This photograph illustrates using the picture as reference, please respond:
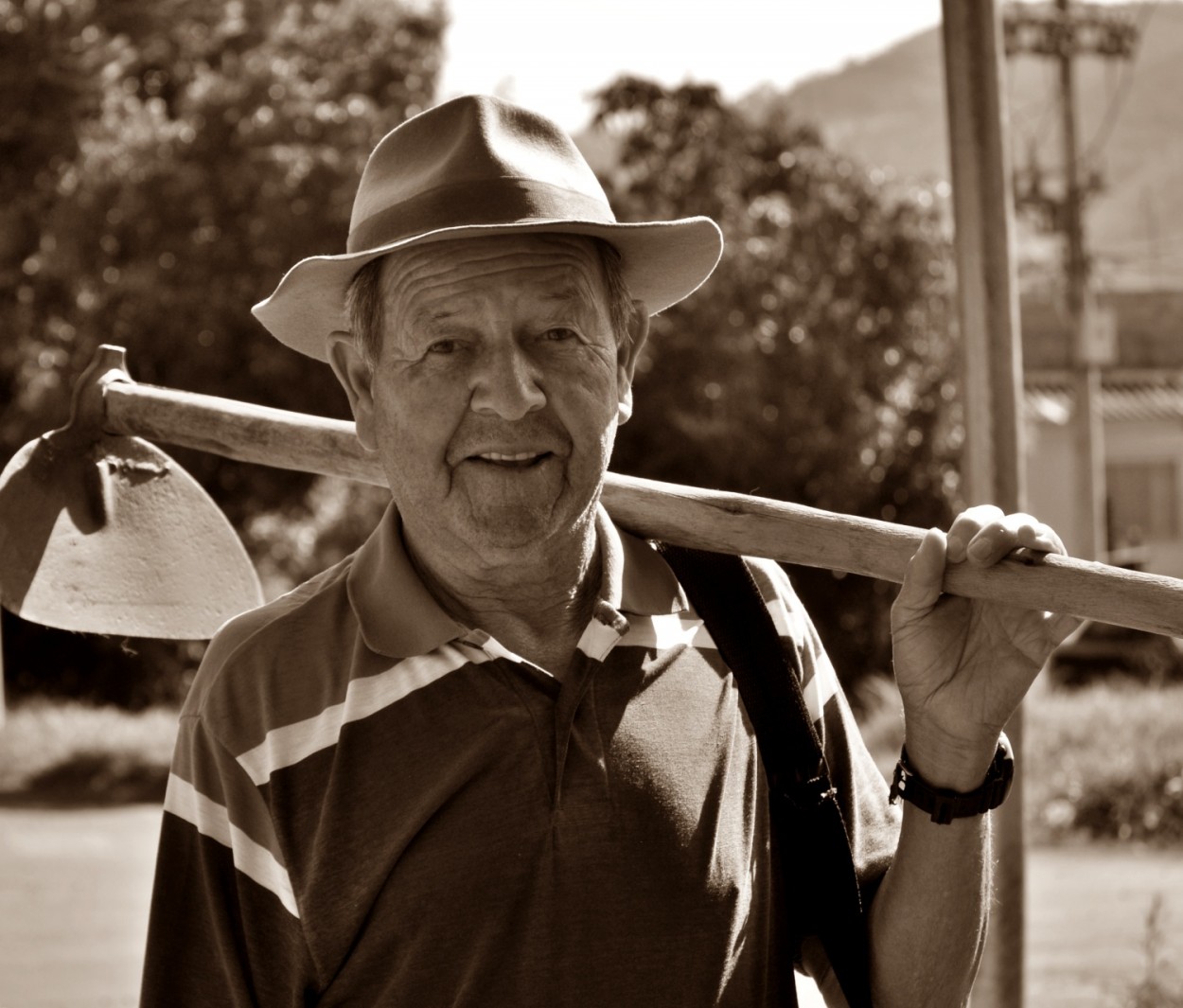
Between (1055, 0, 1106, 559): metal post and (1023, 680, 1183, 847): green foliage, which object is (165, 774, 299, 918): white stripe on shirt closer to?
(1023, 680, 1183, 847): green foliage

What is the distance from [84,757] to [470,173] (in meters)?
11.0

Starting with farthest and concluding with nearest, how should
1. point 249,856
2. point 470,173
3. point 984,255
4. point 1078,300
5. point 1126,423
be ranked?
1. point 1126,423
2. point 1078,300
3. point 984,255
4. point 470,173
5. point 249,856

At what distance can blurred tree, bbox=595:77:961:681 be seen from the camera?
1088cm

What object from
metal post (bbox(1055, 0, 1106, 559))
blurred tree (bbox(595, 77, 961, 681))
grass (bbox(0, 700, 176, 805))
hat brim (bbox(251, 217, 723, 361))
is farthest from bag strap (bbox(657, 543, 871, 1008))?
metal post (bbox(1055, 0, 1106, 559))

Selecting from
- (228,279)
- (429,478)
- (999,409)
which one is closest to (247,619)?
(429,478)

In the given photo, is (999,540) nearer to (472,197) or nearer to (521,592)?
(521,592)

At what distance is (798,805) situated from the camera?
6.23ft

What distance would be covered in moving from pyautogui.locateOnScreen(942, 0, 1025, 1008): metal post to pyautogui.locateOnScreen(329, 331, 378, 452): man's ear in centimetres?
152

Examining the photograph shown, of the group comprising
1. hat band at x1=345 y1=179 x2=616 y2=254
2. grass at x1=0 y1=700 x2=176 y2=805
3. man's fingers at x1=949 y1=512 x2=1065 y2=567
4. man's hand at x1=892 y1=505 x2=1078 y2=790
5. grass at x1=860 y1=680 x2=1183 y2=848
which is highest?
hat band at x1=345 y1=179 x2=616 y2=254

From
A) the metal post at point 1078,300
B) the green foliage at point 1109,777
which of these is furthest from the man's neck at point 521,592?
the metal post at point 1078,300

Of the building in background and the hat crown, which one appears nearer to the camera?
the hat crown

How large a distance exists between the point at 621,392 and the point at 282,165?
9.55 metres

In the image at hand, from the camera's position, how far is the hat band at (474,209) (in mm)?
1838

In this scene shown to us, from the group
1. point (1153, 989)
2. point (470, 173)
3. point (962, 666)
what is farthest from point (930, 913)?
point (1153, 989)
